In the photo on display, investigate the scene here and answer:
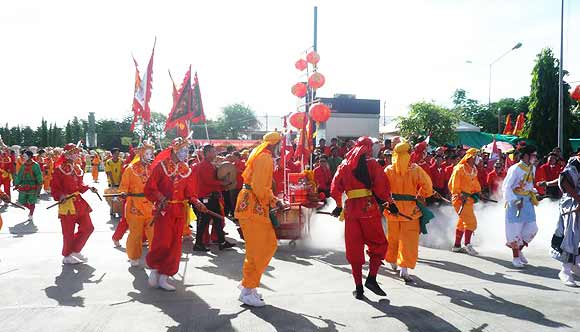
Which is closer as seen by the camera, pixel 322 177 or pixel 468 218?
pixel 468 218

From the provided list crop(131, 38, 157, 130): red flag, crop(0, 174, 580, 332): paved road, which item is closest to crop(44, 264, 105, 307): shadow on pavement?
crop(0, 174, 580, 332): paved road

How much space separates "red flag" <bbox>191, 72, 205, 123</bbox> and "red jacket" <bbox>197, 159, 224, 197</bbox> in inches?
40.0

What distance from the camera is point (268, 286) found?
19.9 feet

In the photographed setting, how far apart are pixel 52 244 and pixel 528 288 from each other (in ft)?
26.9

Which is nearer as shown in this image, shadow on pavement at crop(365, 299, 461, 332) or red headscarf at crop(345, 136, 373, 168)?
shadow on pavement at crop(365, 299, 461, 332)

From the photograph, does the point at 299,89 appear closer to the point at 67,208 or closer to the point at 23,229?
the point at 67,208

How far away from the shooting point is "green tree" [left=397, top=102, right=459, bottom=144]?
25594 millimetres

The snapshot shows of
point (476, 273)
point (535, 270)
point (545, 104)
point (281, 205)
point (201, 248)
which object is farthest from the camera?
point (545, 104)

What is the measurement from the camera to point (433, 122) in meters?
25.6

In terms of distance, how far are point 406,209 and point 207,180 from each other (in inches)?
151

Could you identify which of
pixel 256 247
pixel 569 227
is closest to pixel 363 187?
pixel 256 247

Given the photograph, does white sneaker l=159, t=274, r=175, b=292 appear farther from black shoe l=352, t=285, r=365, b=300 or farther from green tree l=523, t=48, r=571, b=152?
green tree l=523, t=48, r=571, b=152

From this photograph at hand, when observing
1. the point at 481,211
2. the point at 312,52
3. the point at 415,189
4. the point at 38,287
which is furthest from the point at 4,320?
the point at 481,211

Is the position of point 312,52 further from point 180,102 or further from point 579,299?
point 579,299
